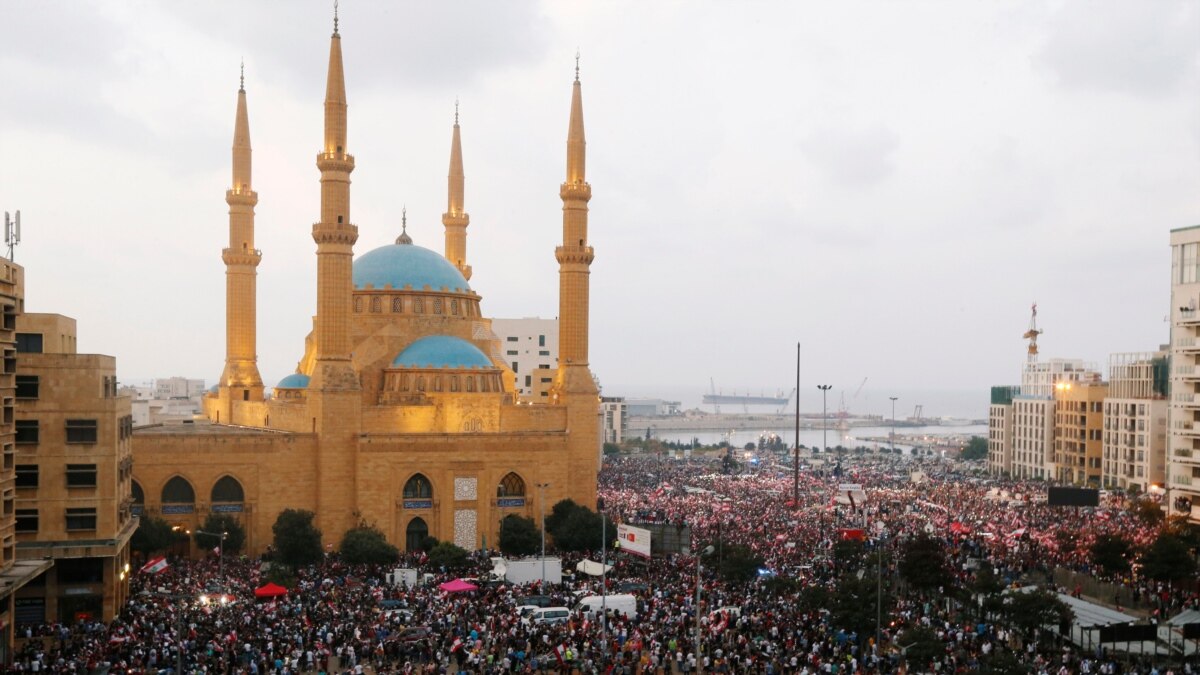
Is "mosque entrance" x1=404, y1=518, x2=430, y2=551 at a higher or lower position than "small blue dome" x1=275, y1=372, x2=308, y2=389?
lower

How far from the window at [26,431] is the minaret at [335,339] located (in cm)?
1715

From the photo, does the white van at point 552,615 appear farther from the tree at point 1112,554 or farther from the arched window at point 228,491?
the arched window at point 228,491

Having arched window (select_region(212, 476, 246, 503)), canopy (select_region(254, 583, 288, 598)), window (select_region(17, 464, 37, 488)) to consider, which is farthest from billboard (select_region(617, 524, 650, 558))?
window (select_region(17, 464, 37, 488))

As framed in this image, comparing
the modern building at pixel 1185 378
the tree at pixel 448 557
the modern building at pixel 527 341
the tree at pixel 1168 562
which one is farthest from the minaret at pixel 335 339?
the modern building at pixel 527 341

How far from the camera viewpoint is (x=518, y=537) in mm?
49656

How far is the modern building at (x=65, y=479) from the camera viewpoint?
3425 centimetres

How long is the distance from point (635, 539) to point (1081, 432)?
57501 millimetres

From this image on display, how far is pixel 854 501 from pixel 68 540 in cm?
3267

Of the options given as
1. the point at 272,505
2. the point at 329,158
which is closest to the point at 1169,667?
the point at 272,505

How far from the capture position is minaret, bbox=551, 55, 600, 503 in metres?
55.1

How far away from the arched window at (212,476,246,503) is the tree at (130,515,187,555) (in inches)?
163

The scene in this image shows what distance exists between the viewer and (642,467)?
95375 mm

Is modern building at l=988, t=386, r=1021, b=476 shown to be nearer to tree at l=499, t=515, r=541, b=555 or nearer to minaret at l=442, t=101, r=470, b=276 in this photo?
minaret at l=442, t=101, r=470, b=276

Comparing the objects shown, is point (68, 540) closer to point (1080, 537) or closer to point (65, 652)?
point (65, 652)
